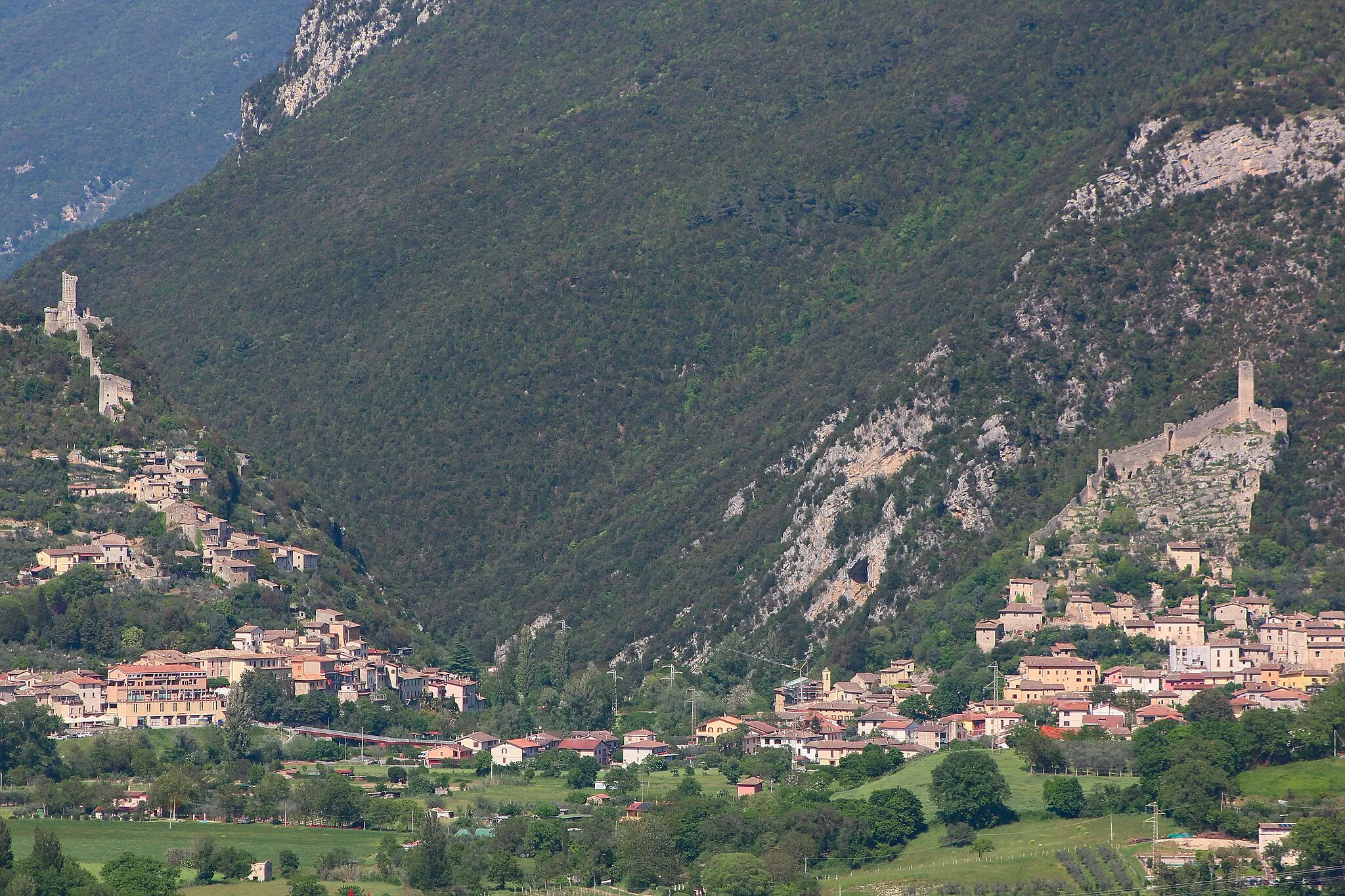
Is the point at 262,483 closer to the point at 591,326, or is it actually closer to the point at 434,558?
the point at 434,558

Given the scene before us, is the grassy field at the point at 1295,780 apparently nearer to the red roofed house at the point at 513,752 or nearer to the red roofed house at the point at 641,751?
the red roofed house at the point at 641,751

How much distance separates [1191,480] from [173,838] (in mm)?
52425

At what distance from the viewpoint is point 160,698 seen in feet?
407

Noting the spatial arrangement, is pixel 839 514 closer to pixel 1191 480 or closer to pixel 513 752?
pixel 1191 480

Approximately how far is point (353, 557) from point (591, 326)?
3299 centimetres

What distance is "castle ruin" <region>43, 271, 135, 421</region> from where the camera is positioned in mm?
148750

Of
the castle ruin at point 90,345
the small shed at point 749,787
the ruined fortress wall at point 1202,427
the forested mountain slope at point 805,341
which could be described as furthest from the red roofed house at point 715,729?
the castle ruin at point 90,345

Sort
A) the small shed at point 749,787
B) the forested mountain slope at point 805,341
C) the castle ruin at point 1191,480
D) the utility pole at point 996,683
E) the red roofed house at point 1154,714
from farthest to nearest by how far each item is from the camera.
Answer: the forested mountain slope at point 805,341, the castle ruin at point 1191,480, the utility pole at point 996,683, the red roofed house at point 1154,714, the small shed at point 749,787

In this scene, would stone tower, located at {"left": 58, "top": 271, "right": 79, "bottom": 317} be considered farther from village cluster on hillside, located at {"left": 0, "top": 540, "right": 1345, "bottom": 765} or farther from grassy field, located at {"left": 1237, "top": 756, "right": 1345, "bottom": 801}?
grassy field, located at {"left": 1237, "top": 756, "right": 1345, "bottom": 801}

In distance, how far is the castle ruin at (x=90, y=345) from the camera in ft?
488

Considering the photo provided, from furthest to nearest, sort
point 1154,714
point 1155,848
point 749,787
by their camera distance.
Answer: point 1154,714, point 749,787, point 1155,848

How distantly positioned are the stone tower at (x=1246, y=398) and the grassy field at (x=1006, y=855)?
35.0 meters

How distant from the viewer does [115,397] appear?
149125 millimetres

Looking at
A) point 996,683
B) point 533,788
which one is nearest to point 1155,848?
point 996,683
